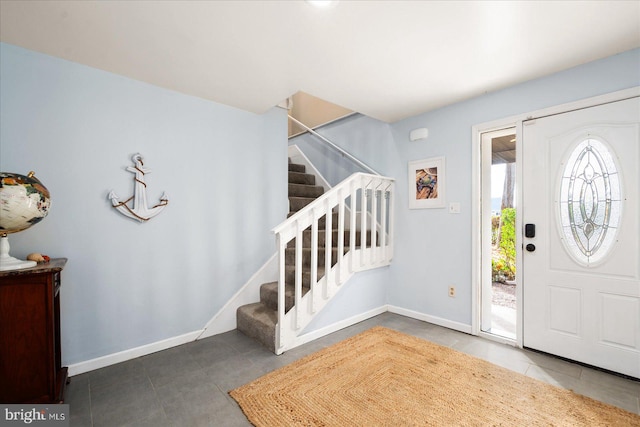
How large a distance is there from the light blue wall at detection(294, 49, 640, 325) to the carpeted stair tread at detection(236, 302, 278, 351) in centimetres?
63

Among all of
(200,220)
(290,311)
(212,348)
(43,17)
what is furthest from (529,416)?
(43,17)

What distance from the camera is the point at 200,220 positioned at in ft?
8.55

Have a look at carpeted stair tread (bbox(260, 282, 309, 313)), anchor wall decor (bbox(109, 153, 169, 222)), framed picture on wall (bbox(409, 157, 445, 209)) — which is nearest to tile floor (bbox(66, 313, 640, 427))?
carpeted stair tread (bbox(260, 282, 309, 313))

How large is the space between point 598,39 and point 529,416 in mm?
2311

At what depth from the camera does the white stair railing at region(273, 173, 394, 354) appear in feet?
7.50

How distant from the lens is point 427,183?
120 inches

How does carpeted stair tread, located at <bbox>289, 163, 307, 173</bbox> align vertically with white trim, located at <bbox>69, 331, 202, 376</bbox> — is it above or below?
above

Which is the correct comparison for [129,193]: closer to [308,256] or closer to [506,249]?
[308,256]

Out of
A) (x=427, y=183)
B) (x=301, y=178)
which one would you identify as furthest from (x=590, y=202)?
(x=301, y=178)

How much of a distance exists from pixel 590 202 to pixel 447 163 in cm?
114

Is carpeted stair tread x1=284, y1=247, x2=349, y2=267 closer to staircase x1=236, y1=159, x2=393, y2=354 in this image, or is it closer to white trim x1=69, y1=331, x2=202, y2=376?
staircase x1=236, y1=159, x2=393, y2=354

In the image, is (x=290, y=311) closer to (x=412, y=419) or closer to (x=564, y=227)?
(x=412, y=419)

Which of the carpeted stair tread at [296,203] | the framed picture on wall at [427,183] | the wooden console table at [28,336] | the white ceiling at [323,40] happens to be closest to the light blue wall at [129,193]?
the white ceiling at [323,40]

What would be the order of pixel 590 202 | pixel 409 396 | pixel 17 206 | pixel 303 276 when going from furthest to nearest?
pixel 303 276
pixel 590 202
pixel 409 396
pixel 17 206
